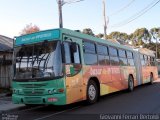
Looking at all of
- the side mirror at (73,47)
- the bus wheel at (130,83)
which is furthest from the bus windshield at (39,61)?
the bus wheel at (130,83)

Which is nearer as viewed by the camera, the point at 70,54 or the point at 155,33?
the point at 70,54

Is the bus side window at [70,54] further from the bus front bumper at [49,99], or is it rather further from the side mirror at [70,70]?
the bus front bumper at [49,99]

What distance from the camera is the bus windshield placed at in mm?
10516

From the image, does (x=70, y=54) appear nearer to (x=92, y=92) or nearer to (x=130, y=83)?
(x=92, y=92)

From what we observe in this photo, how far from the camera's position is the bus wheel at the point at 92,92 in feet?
40.0

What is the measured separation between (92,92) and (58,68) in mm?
2567

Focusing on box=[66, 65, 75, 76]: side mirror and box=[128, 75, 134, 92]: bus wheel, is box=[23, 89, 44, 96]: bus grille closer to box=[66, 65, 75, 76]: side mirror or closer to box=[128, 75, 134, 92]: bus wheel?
box=[66, 65, 75, 76]: side mirror

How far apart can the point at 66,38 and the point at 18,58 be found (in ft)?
6.78

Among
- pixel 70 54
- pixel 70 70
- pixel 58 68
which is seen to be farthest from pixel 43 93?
pixel 70 54

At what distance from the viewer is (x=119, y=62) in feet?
53.6

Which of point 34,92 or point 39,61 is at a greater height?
point 39,61

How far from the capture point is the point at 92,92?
40.8ft

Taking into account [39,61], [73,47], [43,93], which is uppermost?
[73,47]

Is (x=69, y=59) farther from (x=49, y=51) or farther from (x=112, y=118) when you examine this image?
(x=112, y=118)
